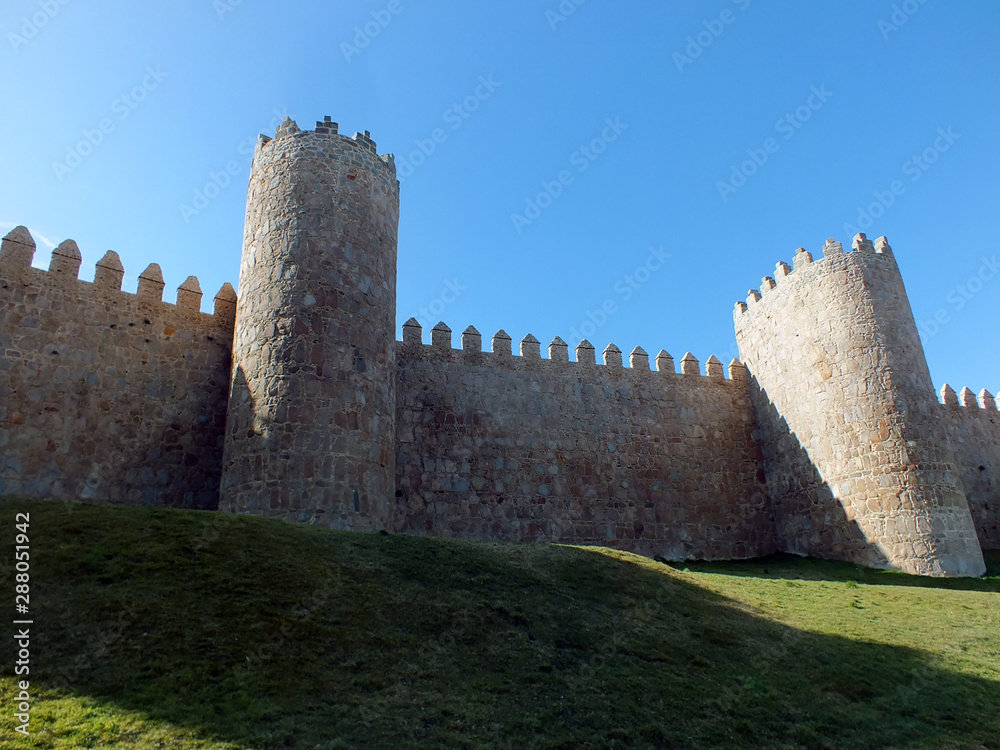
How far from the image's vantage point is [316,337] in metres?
11.6

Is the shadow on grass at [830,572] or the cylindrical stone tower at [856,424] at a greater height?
the cylindrical stone tower at [856,424]

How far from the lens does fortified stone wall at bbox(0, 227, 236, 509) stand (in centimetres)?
1147

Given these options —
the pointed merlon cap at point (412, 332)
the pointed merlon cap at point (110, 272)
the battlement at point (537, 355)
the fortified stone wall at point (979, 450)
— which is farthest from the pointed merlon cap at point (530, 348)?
the fortified stone wall at point (979, 450)

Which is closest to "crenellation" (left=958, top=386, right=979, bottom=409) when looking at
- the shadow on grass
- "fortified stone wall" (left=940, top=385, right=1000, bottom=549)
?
"fortified stone wall" (left=940, top=385, right=1000, bottom=549)

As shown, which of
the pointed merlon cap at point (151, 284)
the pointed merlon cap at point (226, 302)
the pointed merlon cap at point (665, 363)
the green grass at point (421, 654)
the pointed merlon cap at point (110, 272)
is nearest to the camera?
the green grass at point (421, 654)

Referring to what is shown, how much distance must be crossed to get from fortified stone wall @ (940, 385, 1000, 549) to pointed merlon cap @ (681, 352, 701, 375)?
686cm

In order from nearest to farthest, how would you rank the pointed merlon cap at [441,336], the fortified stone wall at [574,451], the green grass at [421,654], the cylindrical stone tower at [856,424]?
the green grass at [421,654], the cylindrical stone tower at [856,424], the fortified stone wall at [574,451], the pointed merlon cap at [441,336]

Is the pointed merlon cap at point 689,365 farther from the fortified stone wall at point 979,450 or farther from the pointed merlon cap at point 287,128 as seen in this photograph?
the pointed merlon cap at point 287,128

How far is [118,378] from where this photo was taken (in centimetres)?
1250

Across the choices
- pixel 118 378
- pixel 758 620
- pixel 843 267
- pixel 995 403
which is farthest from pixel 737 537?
pixel 118 378

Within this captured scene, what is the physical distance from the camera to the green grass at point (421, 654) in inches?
198

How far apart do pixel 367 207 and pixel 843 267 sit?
443 inches

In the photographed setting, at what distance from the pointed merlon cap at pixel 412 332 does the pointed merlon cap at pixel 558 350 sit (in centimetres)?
327

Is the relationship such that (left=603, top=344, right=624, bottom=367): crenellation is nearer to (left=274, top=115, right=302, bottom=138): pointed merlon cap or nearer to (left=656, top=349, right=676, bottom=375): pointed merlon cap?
(left=656, top=349, right=676, bottom=375): pointed merlon cap
